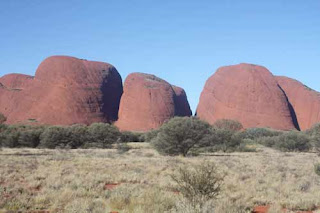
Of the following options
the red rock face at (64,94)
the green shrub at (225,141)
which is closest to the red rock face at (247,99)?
the red rock face at (64,94)

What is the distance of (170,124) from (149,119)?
141 feet

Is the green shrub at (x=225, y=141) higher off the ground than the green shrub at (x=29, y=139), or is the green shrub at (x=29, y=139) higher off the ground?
the green shrub at (x=225, y=141)

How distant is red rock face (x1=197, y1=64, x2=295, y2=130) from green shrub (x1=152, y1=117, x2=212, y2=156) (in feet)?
147


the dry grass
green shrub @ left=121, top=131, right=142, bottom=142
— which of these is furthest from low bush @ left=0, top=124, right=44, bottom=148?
the dry grass

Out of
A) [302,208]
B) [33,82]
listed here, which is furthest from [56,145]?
[33,82]

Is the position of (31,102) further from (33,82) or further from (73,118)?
(73,118)

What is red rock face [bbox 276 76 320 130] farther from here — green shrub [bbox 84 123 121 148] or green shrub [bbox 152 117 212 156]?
green shrub [bbox 152 117 212 156]

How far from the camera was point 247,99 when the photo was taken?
7256cm

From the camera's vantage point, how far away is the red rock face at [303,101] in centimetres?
7294

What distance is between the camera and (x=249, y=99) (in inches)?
2857

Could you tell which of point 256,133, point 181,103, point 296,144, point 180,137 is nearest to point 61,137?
point 180,137

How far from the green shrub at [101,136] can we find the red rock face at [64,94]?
2313 cm

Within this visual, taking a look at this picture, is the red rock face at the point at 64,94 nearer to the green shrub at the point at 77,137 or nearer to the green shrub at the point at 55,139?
the green shrub at the point at 77,137

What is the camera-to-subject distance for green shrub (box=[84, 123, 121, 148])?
4166 cm
